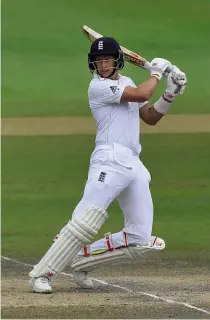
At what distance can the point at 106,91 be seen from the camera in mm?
8219

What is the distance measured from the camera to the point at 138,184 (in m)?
8.21

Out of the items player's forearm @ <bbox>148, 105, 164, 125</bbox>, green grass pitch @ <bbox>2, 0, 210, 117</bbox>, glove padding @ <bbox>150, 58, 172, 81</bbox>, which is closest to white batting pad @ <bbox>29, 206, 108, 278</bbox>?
player's forearm @ <bbox>148, 105, 164, 125</bbox>

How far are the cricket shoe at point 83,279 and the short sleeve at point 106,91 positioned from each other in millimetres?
1191

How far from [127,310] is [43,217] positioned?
499 centimetres

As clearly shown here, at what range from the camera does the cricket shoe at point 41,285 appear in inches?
319

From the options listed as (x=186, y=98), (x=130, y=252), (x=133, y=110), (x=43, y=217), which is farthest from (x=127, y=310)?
(x=186, y=98)

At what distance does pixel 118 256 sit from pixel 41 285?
607 mm

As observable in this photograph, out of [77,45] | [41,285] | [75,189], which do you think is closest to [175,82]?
[41,285]

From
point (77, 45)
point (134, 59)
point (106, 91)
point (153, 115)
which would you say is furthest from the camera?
point (77, 45)

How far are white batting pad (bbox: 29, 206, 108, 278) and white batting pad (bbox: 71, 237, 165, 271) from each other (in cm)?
30

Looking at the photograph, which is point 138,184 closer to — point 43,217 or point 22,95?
point 43,217

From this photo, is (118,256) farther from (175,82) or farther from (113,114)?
(175,82)

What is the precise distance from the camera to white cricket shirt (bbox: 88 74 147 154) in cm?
823

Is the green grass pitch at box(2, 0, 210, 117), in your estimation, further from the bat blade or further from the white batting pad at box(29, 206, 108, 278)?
the white batting pad at box(29, 206, 108, 278)
